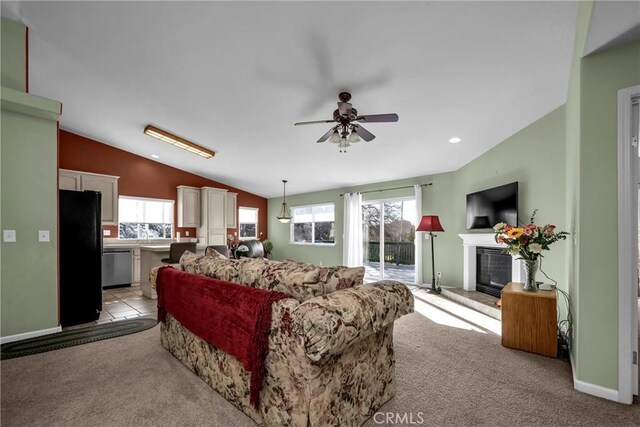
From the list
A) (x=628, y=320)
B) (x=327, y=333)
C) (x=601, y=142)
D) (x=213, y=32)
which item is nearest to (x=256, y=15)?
(x=213, y=32)

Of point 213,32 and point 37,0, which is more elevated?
point 37,0

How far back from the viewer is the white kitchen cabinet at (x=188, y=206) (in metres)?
6.85

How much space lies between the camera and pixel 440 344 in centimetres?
283

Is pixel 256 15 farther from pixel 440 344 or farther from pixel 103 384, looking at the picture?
pixel 440 344

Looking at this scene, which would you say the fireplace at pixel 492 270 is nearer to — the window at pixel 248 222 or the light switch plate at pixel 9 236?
the light switch plate at pixel 9 236

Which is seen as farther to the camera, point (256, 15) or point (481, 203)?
point (481, 203)

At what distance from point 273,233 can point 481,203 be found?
6.11 metres

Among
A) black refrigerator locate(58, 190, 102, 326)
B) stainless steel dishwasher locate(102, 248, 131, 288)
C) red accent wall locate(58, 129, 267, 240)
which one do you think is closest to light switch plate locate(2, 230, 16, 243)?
black refrigerator locate(58, 190, 102, 326)

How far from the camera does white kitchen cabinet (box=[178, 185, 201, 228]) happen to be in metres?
6.85

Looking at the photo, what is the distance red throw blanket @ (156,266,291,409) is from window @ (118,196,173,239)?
15.6 feet

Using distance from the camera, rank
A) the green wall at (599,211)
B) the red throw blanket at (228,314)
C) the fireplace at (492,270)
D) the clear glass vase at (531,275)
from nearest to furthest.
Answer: the red throw blanket at (228,314) → the green wall at (599,211) → the clear glass vase at (531,275) → the fireplace at (492,270)

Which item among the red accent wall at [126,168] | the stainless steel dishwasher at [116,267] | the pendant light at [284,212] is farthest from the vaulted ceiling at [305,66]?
the stainless steel dishwasher at [116,267]

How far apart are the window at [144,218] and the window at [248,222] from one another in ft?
6.74

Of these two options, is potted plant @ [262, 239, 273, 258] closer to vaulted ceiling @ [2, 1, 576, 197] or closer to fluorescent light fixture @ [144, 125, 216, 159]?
fluorescent light fixture @ [144, 125, 216, 159]
